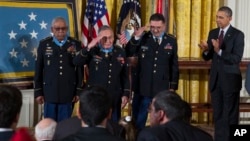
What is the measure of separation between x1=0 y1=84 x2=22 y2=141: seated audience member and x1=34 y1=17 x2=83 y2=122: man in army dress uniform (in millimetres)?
2777

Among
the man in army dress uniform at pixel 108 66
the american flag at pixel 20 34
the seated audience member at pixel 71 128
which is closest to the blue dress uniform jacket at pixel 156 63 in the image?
the man in army dress uniform at pixel 108 66

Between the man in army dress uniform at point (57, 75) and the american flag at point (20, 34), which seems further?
the american flag at point (20, 34)

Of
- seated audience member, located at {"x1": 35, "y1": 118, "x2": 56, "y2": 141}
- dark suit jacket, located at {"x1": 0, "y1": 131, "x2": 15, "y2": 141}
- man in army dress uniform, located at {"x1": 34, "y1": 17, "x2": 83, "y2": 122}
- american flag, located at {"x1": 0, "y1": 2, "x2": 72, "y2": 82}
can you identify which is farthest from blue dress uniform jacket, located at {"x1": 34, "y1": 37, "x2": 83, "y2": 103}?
dark suit jacket, located at {"x1": 0, "y1": 131, "x2": 15, "y2": 141}

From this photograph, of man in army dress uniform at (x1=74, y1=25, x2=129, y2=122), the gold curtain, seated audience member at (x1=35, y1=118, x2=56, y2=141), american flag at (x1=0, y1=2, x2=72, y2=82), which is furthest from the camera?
the gold curtain

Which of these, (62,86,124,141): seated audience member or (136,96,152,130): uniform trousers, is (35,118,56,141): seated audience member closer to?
(62,86,124,141): seated audience member

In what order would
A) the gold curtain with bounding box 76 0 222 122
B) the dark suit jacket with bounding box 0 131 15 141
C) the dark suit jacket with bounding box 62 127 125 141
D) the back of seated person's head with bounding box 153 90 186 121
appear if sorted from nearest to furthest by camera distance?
the dark suit jacket with bounding box 0 131 15 141
the dark suit jacket with bounding box 62 127 125 141
the back of seated person's head with bounding box 153 90 186 121
the gold curtain with bounding box 76 0 222 122

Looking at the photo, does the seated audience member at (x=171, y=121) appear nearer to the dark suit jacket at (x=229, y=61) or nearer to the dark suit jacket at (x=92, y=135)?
the dark suit jacket at (x=92, y=135)

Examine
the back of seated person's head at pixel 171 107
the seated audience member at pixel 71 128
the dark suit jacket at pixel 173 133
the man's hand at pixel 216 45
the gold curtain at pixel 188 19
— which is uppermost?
the gold curtain at pixel 188 19

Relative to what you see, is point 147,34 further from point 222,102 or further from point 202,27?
point 202,27

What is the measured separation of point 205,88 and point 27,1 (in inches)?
109

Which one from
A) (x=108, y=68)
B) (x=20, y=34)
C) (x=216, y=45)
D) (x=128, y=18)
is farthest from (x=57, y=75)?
(x=128, y=18)

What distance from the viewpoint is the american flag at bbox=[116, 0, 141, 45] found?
7141 millimetres

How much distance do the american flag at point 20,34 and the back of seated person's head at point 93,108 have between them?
3.80 m

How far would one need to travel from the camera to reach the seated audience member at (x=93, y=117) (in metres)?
2.61
